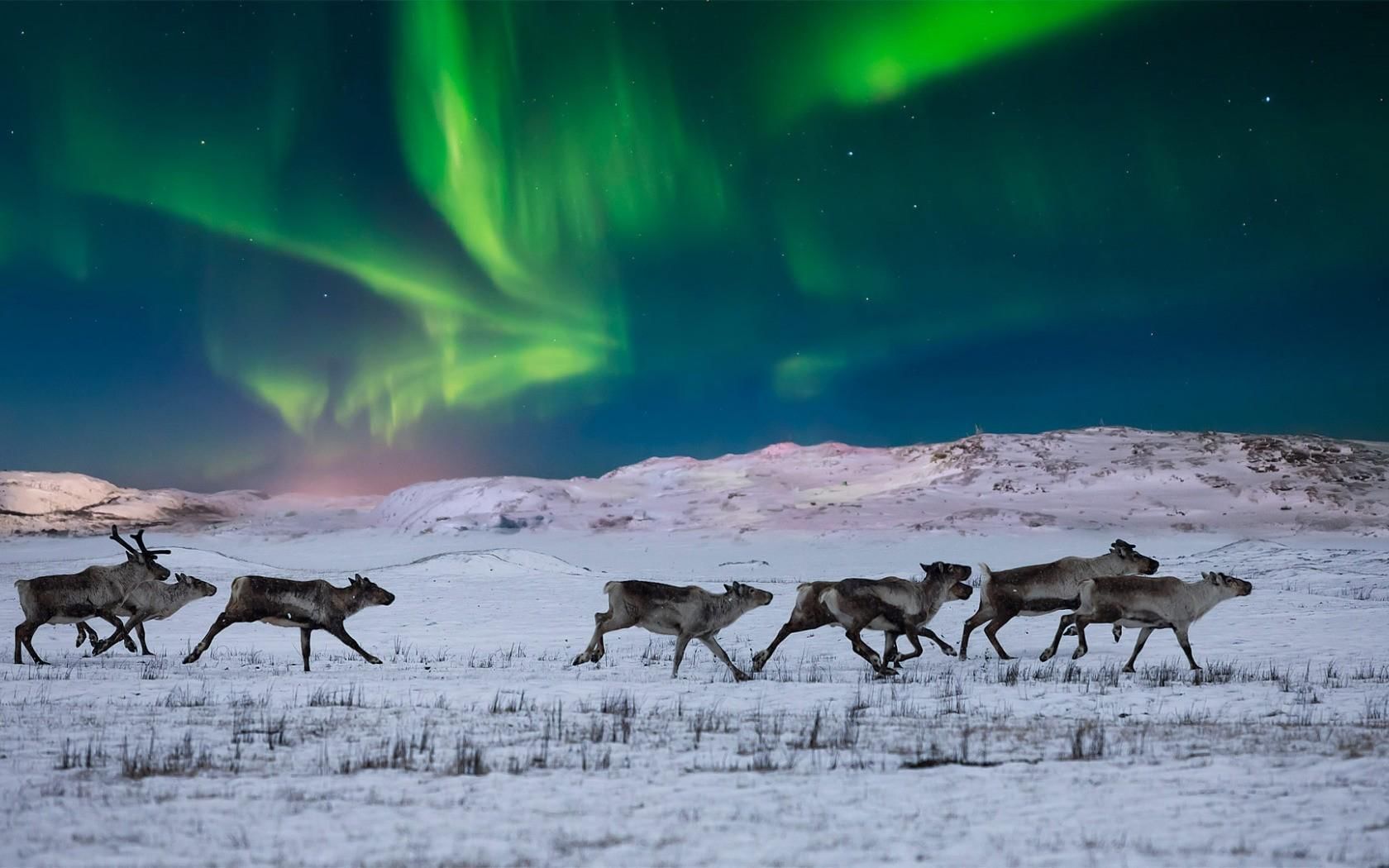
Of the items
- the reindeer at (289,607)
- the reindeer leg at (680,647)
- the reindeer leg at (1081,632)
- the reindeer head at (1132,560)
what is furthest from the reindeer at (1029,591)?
the reindeer at (289,607)

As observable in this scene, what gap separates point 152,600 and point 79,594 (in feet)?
4.75

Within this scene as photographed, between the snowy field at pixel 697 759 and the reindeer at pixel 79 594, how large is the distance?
2.98 ft

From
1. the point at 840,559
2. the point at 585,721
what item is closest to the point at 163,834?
the point at 585,721

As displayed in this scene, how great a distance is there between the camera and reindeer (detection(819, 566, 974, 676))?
15.9 metres

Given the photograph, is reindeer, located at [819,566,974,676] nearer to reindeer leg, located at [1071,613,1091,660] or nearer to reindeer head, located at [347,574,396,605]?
reindeer leg, located at [1071,613,1091,660]

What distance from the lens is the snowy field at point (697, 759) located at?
20.5ft

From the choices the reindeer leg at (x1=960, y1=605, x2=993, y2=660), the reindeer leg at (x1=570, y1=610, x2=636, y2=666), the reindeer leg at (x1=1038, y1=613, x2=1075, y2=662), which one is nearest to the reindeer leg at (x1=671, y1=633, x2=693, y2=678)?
the reindeer leg at (x1=570, y1=610, x2=636, y2=666)

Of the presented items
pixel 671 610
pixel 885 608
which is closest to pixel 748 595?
pixel 671 610

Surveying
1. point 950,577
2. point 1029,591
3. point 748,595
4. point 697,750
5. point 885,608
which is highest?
point 950,577

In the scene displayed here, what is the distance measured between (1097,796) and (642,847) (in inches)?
136

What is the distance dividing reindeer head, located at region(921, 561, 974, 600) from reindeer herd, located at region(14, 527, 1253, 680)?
0.02 meters

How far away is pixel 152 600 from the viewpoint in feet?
63.5

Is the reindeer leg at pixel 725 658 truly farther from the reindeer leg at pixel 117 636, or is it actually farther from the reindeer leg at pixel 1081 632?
the reindeer leg at pixel 117 636

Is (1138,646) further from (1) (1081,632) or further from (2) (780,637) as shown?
(2) (780,637)
